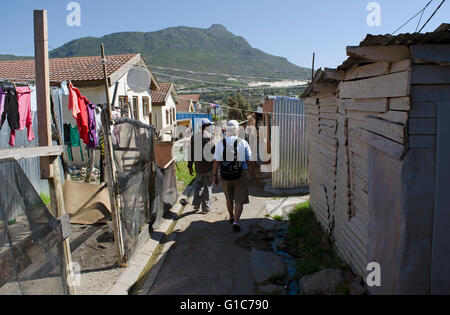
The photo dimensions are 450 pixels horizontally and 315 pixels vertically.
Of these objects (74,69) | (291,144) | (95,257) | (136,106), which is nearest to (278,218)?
(291,144)

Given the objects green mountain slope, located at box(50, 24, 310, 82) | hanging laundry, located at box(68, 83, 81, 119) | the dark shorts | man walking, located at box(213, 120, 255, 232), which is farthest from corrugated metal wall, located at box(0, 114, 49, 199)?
green mountain slope, located at box(50, 24, 310, 82)

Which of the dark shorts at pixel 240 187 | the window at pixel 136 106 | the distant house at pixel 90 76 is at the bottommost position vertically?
the dark shorts at pixel 240 187

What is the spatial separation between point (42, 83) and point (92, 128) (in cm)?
426

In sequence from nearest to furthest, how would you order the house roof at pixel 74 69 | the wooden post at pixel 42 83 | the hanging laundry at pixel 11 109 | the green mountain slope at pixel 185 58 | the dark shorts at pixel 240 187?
the wooden post at pixel 42 83 < the hanging laundry at pixel 11 109 < the dark shorts at pixel 240 187 < the house roof at pixel 74 69 < the green mountain slope at pixel 185 58

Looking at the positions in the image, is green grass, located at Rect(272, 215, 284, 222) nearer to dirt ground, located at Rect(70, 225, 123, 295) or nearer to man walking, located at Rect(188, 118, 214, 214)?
man walking, located at Rect(188, 118, 214, 214)

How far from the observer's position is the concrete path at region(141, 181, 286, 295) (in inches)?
162

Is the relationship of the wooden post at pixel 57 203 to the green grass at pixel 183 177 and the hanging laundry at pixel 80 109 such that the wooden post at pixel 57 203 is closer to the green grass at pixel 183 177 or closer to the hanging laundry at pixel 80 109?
the hanging laundry at pixel 80 109

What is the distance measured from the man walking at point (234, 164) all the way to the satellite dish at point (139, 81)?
548 centimetres

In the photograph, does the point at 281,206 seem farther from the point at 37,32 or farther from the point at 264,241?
Answer: the point at 37,32

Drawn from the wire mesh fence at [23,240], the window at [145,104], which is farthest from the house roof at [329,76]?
the window at [145,104]

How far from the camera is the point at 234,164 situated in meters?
5.87

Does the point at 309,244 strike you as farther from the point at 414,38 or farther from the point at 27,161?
the point at 27,161

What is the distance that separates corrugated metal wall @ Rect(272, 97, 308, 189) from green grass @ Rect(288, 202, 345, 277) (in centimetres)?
259

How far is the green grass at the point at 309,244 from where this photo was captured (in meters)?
4.40
